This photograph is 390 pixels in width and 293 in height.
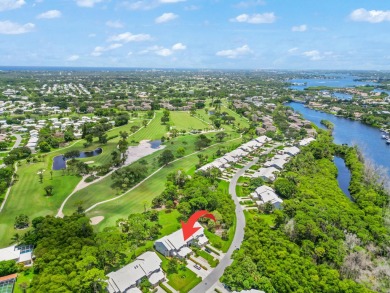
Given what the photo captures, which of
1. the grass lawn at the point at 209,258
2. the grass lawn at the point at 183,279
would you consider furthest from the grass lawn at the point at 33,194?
the grass lawn at the point at 209,258

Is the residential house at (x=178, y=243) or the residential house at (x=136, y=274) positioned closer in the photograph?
the residential house at (x=136, y=274)

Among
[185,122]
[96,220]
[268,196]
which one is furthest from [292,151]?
[96,220]

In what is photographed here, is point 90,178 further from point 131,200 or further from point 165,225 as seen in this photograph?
point 165,225

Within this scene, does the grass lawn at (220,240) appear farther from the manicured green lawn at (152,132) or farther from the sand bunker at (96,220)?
the manicured green lawn at (152,132)

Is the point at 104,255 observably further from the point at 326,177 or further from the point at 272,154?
the point at 272,154

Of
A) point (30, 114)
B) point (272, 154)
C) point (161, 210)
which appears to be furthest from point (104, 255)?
point (30, 114)
